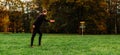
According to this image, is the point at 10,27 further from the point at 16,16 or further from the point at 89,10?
the point at 89,10

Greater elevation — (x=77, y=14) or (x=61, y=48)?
(x=61, y=48)

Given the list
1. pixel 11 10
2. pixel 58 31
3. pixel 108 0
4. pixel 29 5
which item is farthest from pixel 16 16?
pixel 108 0

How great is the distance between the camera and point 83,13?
230 feet

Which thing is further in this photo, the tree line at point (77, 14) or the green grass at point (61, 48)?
the tree line at point (77, 14)

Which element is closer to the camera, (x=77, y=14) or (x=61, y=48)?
(x=61, y=48)

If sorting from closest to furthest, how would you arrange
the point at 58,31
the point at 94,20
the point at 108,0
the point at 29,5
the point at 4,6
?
1. the point at 94,20
2. the point at 58,31
3. the point at 108,0
4. the point at 4,6
5. the point at 29,5

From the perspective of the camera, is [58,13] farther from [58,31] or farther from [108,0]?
[108,0]

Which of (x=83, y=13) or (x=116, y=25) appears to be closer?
(x=83, y=13)

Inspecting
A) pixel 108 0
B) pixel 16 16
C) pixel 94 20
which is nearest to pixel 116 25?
pixel 108 0

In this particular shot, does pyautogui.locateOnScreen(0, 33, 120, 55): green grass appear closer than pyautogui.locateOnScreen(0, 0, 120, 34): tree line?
Yes

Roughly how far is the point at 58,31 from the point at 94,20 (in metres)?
8.89

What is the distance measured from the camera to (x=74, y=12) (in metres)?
70.5

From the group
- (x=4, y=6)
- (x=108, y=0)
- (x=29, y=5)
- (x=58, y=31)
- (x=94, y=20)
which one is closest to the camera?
(x=94, y=20)

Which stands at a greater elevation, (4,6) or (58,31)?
(4,6)
